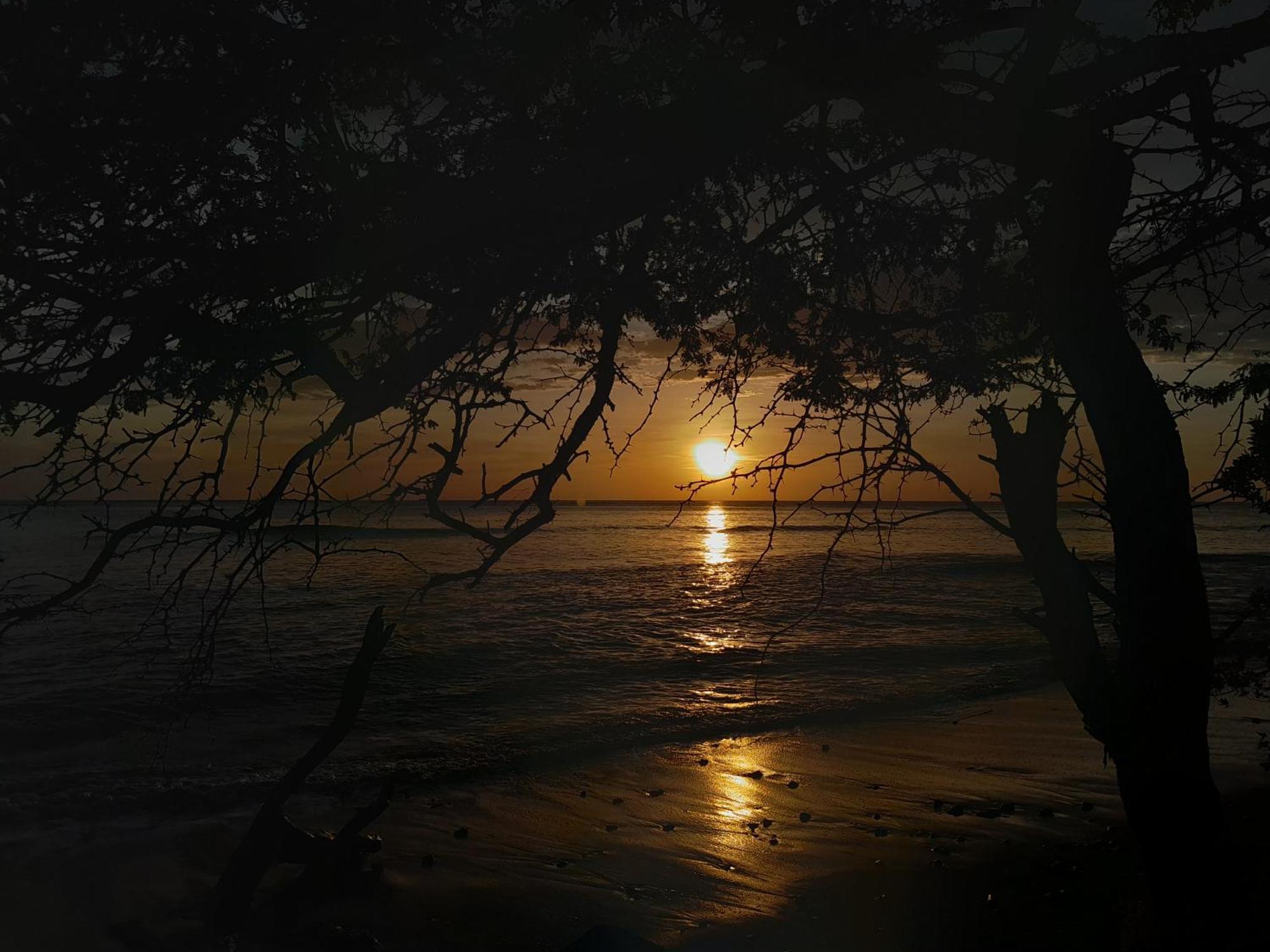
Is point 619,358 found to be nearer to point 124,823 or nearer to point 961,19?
point 961,19

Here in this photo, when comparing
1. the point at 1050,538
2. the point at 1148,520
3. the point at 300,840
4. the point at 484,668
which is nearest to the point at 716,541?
the point at 484,668

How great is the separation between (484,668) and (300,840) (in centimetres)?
1214

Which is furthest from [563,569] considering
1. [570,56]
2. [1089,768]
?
[570,56]

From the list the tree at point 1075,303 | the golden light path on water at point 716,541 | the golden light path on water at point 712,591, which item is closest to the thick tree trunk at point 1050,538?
the tree at point 1075,303

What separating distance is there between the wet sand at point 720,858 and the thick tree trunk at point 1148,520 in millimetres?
194

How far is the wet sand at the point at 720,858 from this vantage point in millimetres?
7043

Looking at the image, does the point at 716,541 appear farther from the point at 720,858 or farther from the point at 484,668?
the point at 720,858

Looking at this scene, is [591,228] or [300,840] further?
[300,840]

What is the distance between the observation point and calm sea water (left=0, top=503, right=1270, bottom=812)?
12672mm

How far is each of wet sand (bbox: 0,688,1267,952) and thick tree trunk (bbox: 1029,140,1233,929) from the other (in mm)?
194

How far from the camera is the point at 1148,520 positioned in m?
4.46

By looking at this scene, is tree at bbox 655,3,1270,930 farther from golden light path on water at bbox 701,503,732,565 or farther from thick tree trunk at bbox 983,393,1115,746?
golden light path on water at bbox 701,503,732,565

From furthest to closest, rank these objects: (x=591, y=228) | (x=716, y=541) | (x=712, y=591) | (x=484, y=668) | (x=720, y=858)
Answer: (x=716, y=541) < (x=712, y=591) < (x=484, y=668) < (x=720, y=858) < (x=591, y=228)

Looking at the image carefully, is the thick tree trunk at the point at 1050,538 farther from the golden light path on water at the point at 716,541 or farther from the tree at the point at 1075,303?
the golden light path on water at the point at 716,541
